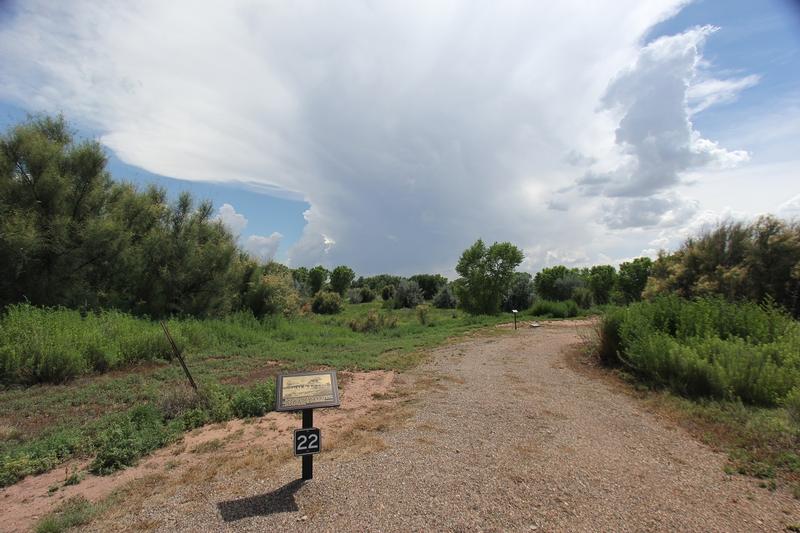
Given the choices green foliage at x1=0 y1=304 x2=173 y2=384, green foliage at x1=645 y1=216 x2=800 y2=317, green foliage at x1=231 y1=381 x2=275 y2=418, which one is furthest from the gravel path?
green foliage at x1=645 y1=216 x2=800 y2=317

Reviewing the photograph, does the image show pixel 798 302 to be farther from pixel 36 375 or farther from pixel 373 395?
pixel 36 375

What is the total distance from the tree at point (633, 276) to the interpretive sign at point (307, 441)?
40.5 m

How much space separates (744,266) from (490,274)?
57.0 feet

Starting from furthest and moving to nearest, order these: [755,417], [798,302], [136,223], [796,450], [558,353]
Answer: [136,223] → [558,353] → [798,302] → [755,417] → [796,450]

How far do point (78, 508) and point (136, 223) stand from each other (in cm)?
1732

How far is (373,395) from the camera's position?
7.51 meters

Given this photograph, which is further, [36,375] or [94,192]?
[94,192]

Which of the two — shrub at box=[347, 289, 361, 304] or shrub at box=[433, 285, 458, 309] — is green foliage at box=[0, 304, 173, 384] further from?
shrub at box=[347, 289, 361, 304]

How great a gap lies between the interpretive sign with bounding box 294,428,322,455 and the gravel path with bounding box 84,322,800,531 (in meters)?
Answer: 0.37

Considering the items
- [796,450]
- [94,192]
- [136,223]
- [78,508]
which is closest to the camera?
[78,508]

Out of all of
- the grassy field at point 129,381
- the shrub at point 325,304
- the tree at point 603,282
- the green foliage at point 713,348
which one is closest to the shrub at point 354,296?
the shrub at point 325,304

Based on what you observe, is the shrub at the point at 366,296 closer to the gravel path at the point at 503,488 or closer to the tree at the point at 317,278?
the tree at the point at 317,278

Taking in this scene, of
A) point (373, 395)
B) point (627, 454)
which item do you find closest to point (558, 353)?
point (373, 395)

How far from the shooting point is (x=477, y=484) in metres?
3.88
